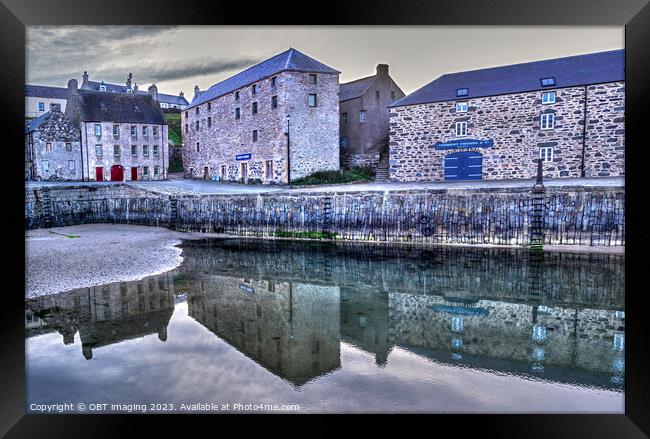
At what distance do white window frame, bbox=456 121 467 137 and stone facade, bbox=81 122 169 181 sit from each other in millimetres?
11701

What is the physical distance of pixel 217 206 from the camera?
1326cm

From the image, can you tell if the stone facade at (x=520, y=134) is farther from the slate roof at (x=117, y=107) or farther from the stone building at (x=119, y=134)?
the slate roof at (x=117, y=107)

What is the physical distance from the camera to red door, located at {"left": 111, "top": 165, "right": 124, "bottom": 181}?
17105 millimetres

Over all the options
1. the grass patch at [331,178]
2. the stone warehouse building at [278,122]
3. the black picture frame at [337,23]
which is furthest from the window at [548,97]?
the black picture frame at [337,23]

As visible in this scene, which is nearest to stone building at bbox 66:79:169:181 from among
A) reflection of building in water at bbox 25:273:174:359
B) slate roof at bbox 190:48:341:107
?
slate roof at bbox 190:48:341:107

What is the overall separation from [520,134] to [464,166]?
6.39 feet

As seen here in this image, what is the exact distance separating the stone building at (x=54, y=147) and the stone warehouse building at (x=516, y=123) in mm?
11333

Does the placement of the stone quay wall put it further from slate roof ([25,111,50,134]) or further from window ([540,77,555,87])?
window ([540,77,555,87])

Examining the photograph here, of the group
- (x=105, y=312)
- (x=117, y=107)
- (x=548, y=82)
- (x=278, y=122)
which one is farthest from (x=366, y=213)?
(x=117, y=107)

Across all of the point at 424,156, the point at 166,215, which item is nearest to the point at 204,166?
the point at 166,215

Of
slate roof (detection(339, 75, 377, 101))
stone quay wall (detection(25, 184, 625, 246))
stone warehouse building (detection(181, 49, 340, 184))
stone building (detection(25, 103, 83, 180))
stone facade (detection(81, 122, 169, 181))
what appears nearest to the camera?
stone quay wall (detection(25, 184, 625, 246))

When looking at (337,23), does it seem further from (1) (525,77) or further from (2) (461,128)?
(1) (525,77)

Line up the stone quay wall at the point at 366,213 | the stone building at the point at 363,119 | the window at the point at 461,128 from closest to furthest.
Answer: the stone quay wall at the point at 366,213
the window at the point at 461,128
the stone building at the point at 363,119

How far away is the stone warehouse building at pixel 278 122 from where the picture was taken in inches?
680
